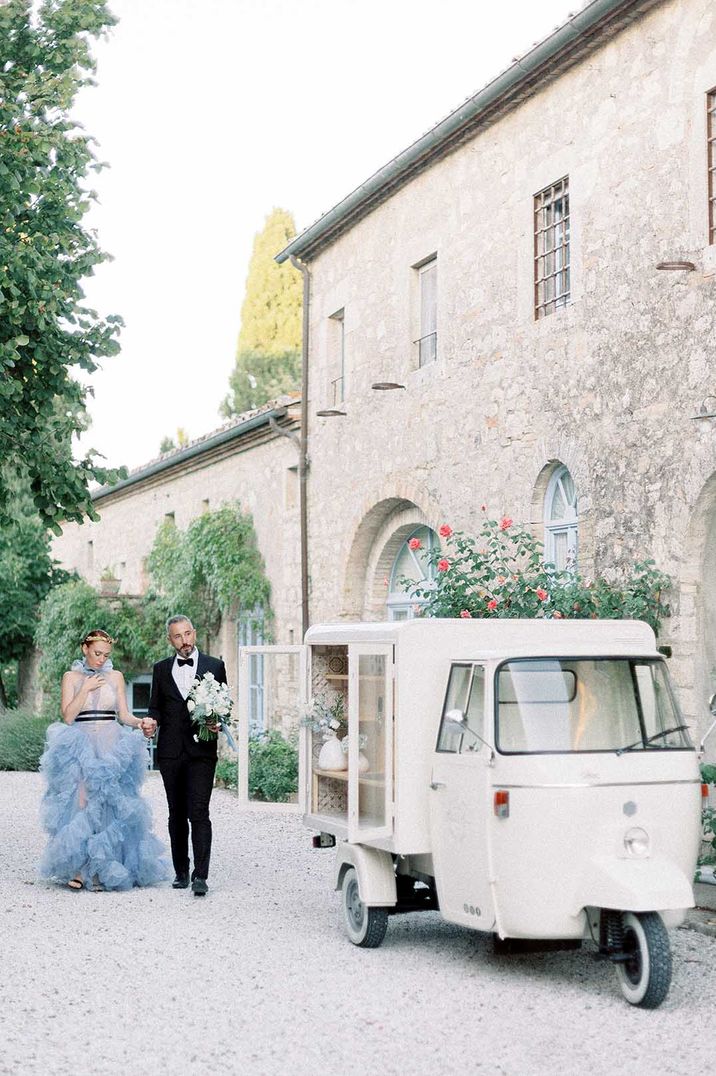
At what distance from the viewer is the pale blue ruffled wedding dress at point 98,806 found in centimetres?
941

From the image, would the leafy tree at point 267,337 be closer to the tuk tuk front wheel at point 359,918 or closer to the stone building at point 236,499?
the stone building at point 236,499

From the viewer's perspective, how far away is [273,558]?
19.6m

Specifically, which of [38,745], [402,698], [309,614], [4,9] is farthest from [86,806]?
[38,745]

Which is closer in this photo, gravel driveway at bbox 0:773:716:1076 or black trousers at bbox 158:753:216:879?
gravel driveway at bbox 0:773:716:1076

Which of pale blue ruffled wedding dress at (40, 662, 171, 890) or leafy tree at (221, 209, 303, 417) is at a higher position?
leafy tree at (221, 209, 303, 417)

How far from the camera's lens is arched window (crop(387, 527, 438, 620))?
15445 mm

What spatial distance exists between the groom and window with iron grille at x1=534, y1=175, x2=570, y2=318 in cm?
492

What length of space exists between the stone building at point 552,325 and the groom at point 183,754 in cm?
346

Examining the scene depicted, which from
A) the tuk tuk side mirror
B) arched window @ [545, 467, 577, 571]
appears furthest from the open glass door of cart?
the tuk tuk side mirror

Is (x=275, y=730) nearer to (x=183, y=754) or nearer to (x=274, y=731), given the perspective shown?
(x=274, y=731)

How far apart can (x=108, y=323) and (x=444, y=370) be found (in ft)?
14.2

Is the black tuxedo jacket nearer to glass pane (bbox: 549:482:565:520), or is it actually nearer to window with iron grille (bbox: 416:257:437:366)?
glass pane (bbox: 549:482:565:520)

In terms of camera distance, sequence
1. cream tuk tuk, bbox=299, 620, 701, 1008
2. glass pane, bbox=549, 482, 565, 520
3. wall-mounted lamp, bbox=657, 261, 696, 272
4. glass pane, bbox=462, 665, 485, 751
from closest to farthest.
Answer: cream tuk tuk, bbox=299, 620, 701, 1008 → glass pane, bbox=462, 665, 485, 751 → wall-mounted lamp, bbox=657, 261, 696, 272 → glass pane, bbox=549, 482, 565, 520

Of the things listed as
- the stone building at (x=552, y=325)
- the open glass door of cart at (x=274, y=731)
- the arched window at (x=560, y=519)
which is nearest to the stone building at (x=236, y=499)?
the open glass door of cart at (x=274, y=731)
